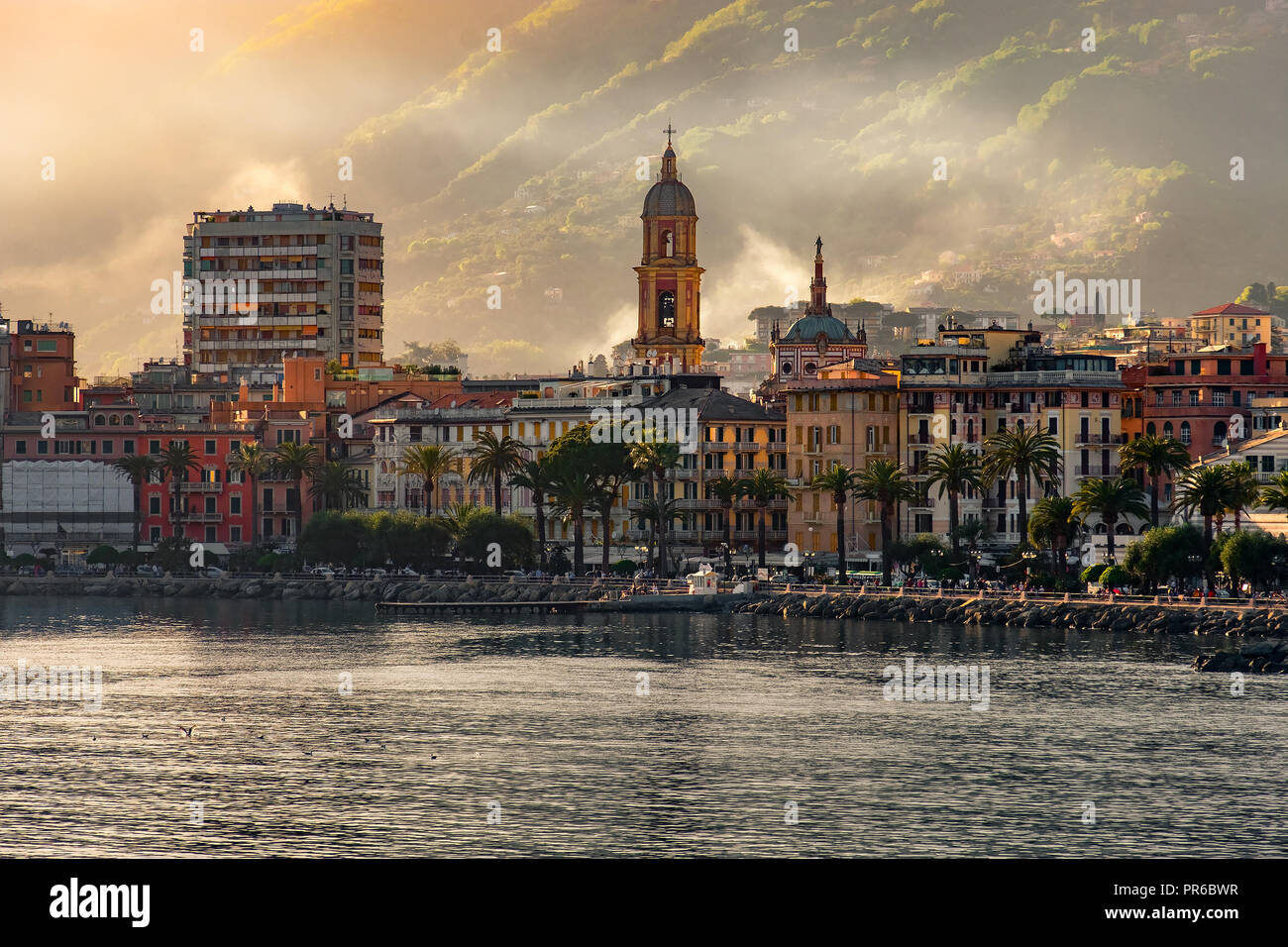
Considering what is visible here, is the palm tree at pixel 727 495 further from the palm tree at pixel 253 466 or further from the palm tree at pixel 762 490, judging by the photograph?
the palm tree at pixel 253 466

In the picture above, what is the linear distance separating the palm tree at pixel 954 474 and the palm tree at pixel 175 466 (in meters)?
68.2

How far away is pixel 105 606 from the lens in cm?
15850

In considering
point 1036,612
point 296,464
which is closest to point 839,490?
point 1036,612

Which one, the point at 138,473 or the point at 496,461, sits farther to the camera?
the point at 138,473

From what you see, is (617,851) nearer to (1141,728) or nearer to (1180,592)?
(1141,728)

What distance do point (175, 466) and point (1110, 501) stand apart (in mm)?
85843

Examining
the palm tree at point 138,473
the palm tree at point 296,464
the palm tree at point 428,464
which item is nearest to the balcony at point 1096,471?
the palm tree at point 428,464

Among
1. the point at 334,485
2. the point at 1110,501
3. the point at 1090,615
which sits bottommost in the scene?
the point at 1090,615

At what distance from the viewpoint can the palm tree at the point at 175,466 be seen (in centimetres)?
18488

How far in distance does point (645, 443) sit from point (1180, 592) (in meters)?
45.0

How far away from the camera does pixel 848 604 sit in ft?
446

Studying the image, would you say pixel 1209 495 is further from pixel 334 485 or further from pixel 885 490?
pixel 334 485

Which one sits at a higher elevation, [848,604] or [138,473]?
[138,473]
